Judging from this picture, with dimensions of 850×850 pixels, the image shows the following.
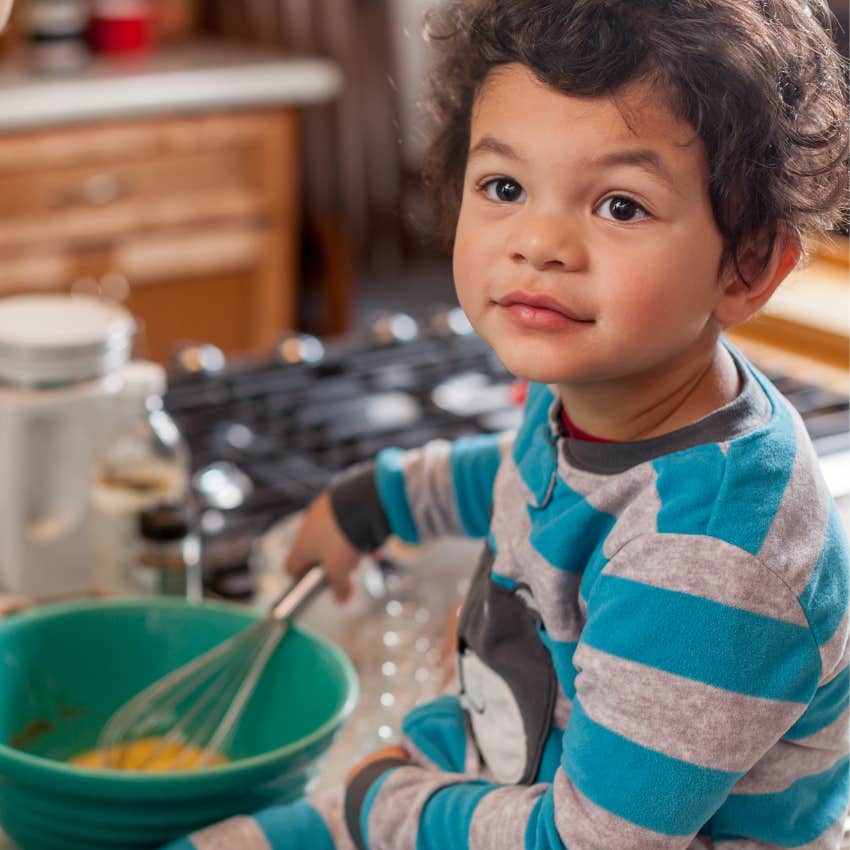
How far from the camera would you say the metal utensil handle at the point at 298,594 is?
862mm

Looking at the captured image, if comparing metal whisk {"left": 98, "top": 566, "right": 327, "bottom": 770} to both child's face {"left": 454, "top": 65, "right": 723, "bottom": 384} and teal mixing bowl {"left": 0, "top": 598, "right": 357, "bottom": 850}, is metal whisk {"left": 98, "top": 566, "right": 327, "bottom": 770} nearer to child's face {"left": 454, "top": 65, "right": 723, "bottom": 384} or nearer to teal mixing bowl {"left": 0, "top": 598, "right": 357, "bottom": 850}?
teal mixing bowl {"left": 0, "top": 598, "right": 357, "bottom": 850}

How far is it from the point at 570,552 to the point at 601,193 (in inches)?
6.6

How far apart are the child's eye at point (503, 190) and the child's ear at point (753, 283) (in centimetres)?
10

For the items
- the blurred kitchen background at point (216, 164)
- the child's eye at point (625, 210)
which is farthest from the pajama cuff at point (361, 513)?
the blurred kitchen background at point (216, 164)

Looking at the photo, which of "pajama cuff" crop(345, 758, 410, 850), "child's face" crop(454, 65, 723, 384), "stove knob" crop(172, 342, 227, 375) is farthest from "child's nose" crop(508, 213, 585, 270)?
"stove knob" crop(172, 342, 227, 375)

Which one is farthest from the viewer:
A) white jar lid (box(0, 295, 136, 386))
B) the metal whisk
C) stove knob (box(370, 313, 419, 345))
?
stove knob (box(370, 313, 419, 345))

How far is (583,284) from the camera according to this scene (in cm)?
62

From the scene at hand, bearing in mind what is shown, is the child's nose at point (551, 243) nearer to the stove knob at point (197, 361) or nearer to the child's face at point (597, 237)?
the child's face at point (597, 237)

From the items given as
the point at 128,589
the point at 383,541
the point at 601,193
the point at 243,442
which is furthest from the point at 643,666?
the point at 243,442

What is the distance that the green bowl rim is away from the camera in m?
0.69

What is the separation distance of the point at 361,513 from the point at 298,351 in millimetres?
497

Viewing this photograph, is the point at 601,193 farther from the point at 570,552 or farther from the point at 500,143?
the point at 570,552

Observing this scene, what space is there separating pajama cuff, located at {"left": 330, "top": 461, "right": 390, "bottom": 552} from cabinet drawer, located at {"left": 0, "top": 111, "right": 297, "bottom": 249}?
5.69 feet

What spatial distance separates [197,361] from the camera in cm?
137
